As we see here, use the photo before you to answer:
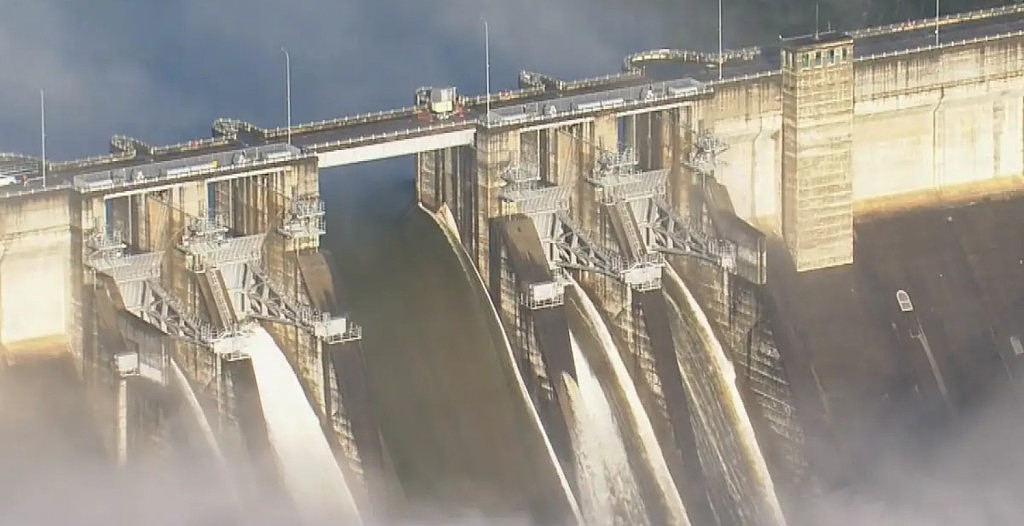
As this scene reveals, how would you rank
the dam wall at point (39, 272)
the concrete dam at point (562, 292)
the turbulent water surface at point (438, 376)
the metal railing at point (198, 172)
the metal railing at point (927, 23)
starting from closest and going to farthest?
the dam wall at point (39, 272) → the concrete dam at point (562, 292) → the metal railing at point (198, 172) → the turbulent water surface at point (438, 376) → the metal railing at point (927, 23)

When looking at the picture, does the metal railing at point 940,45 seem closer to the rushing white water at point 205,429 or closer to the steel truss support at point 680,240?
the steel truss support at point 680,240

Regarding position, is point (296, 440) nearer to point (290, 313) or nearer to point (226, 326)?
point (290, 313)

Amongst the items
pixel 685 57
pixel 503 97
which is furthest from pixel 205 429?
pixel 685 57

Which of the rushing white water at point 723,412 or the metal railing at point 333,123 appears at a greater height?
the metal railing at point 333,123

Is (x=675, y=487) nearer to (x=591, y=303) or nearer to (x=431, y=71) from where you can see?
(x=591, y=303)

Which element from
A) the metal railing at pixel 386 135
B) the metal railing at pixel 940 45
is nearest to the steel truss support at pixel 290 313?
the metal railing at pixel 386 135
